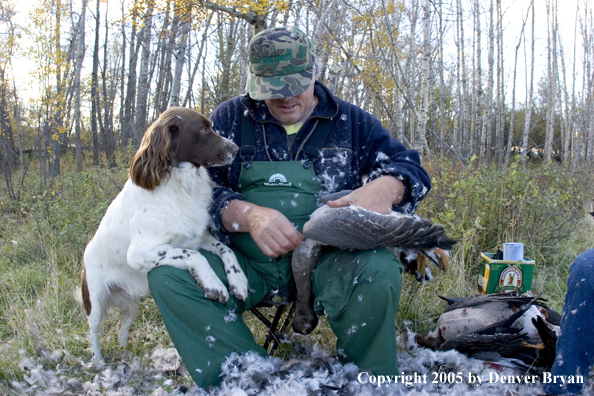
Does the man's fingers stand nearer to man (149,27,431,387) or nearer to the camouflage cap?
man (149,27,431,387)

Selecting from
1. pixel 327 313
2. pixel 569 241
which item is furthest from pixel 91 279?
pixel 569 241

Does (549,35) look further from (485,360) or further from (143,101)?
(485,360)

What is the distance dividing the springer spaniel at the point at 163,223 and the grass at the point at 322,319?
0.49 meters

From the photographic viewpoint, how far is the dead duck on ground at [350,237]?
6.77 ft

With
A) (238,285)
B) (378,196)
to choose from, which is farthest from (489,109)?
(238,285)

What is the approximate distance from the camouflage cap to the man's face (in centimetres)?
9

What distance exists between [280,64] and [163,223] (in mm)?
1173

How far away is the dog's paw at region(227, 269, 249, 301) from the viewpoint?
7.75 feet

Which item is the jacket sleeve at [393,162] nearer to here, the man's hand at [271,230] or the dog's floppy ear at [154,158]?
the man's hand at [271,230]

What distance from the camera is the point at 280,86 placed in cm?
252

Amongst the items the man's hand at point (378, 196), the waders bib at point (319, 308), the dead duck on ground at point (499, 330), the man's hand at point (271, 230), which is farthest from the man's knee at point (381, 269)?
the dead duck on ground at point (499, 330)

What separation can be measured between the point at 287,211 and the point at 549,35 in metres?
20.5

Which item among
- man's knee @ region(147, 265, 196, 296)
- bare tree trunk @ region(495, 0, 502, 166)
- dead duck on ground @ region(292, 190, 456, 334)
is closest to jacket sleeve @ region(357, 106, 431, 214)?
dead duck on ground @ region(292, 190, 456, 334)

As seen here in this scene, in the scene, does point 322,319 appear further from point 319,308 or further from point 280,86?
point 280,86
